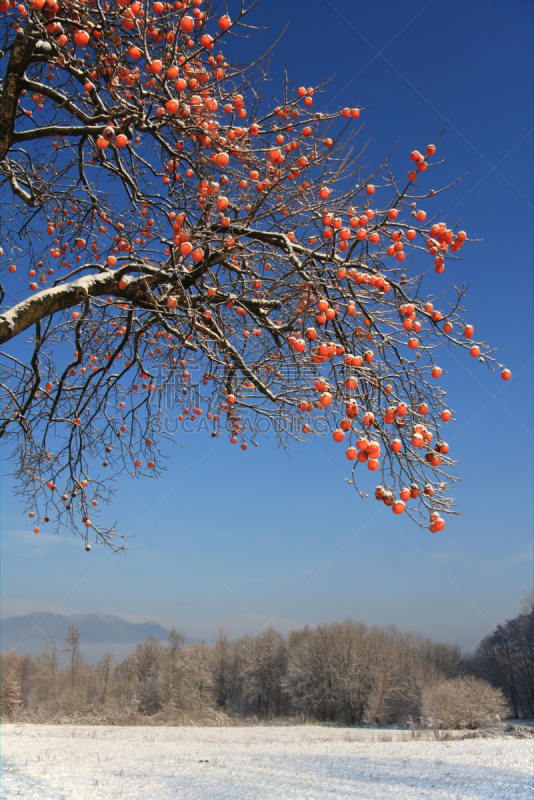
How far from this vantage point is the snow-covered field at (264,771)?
308 inches

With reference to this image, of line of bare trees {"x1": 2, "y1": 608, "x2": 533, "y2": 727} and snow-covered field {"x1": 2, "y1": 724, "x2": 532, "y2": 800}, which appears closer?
snow-covered field {"x1": 2, "y1": 724, "x2": 532, "y2": 800}

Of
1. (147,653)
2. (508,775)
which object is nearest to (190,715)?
(147,653)

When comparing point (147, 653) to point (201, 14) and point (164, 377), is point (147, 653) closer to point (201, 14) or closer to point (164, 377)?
point (164, 377)

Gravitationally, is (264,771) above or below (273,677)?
above

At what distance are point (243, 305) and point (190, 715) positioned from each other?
36676mm

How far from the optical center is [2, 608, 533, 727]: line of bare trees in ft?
107

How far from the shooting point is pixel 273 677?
3875cm

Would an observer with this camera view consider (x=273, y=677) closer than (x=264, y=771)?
No

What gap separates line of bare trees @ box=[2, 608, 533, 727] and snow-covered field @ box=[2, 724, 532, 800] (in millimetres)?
17337

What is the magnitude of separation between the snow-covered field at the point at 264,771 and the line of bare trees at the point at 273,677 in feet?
56.9

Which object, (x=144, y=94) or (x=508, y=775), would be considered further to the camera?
(x=508, y=775)

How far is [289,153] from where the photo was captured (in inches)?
149

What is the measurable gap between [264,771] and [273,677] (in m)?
32.4

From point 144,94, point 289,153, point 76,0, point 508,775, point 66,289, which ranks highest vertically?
point 76,0
